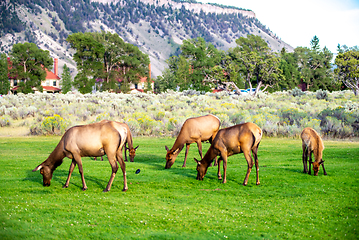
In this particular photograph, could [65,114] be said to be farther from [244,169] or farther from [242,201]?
[242,201]

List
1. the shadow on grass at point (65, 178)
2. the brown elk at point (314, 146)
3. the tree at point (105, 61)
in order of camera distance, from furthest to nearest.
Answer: the tree at point (105, 61), the brown elk at point (314, 146), the shadow on grass at point (65, 178)

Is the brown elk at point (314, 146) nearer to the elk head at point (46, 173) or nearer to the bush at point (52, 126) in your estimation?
the elk head at point (46, 173)

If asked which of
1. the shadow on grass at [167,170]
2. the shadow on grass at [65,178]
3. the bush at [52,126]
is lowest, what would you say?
the shadow on grass at [65,178]

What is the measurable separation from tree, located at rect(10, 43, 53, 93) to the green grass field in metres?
77.0

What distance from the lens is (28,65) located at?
85.2 m

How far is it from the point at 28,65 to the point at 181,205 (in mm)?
88205

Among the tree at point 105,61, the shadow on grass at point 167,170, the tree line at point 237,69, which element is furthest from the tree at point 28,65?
the shadow on grass at point 167,170

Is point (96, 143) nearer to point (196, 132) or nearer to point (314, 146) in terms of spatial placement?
point (196, 132)

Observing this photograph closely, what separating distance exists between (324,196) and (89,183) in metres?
6.45

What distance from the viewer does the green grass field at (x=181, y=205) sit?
6176 millimetres

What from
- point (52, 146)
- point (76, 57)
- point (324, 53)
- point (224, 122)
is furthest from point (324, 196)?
point (324, 53)

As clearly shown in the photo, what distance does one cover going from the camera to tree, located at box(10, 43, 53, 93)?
268ft

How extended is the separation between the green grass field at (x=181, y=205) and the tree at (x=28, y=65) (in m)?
77.0

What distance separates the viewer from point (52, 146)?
694 inches
